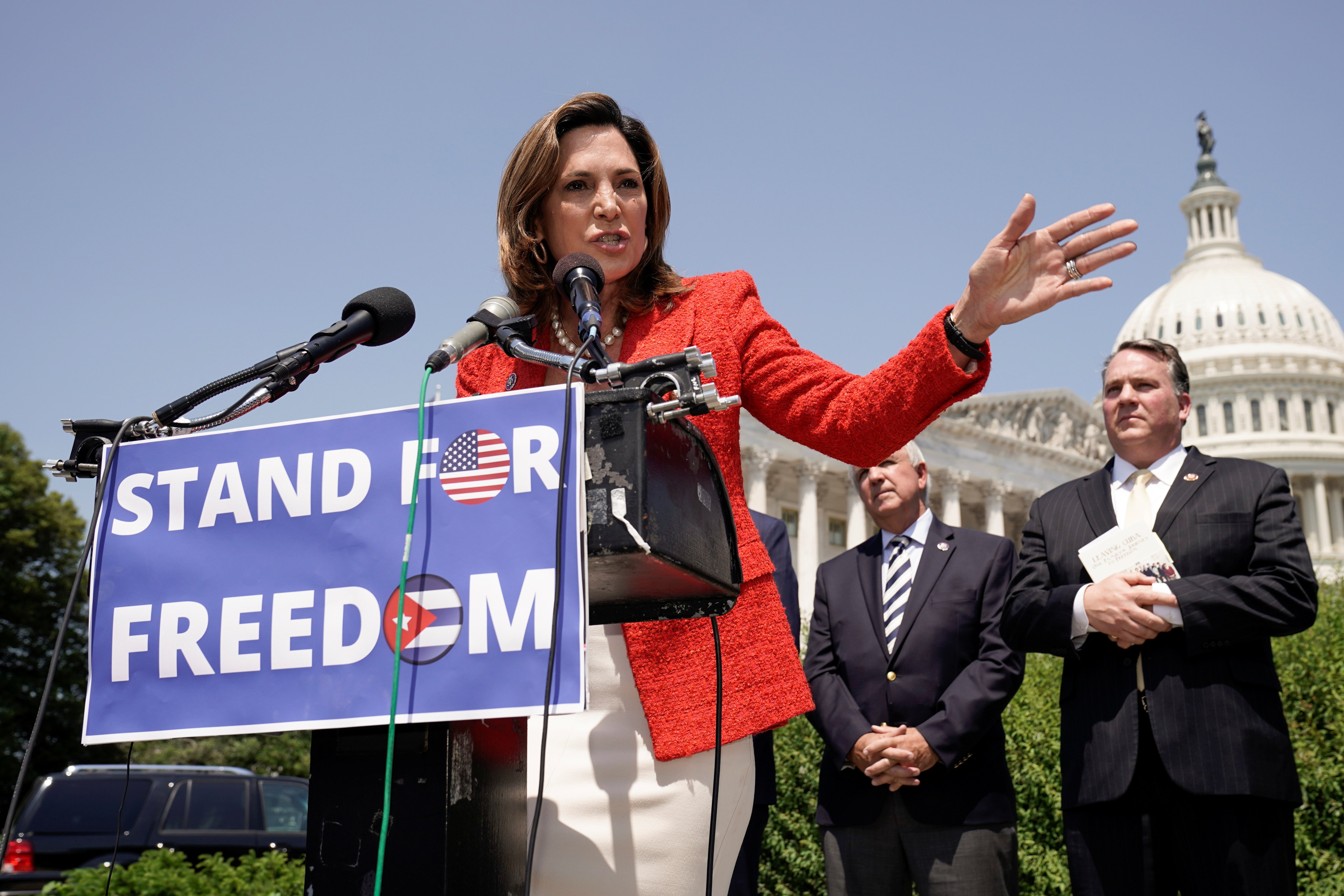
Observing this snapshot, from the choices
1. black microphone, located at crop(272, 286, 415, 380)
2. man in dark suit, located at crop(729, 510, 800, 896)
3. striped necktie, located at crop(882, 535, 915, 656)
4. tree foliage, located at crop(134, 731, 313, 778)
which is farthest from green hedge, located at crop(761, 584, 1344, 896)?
tree foliage, located at crop(134, 731, 313, 778)

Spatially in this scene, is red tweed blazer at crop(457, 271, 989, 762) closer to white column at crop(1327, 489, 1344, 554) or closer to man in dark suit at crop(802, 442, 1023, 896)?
man in dark suit at crop(802, 442, 1023, 896)

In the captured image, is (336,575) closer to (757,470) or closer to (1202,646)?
(1202,646)

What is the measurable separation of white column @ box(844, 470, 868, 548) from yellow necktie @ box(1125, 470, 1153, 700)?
39.5 meters

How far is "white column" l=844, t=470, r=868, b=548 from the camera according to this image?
1793 inches

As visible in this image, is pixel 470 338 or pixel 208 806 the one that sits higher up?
pixel 470 338

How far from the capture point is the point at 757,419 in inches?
86.5

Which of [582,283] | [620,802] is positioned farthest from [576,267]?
[620,802]

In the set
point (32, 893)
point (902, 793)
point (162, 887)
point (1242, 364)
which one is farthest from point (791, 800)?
point (1242, 364)

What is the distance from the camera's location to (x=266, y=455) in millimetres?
2006

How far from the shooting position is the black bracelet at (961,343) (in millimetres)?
2168

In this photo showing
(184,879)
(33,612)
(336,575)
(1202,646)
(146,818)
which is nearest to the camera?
(336,575)

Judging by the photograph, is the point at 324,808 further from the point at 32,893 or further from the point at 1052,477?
the point at 1052,477

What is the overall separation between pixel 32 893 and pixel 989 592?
9.80 metres

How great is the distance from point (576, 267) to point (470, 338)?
0.88 feet
